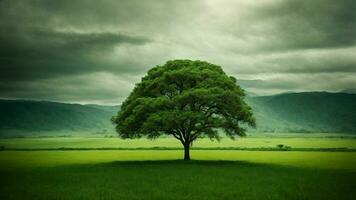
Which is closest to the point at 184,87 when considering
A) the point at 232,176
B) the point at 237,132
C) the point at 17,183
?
the point at 237,132

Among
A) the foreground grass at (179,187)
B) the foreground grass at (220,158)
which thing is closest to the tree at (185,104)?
the foreground grass at (220,158)

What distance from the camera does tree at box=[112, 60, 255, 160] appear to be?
174 ft

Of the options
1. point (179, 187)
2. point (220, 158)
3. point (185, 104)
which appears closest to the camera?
point (179, 187)

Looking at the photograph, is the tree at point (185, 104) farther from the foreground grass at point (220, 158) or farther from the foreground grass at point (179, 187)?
the foreground grass at point (179, 187)

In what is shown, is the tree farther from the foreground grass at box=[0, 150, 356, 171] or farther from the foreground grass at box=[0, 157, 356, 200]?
the foreground grass at box=[0, 157, 356, 200]

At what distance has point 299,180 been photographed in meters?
33.9

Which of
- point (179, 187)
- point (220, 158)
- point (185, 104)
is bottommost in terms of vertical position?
point (220, 158)

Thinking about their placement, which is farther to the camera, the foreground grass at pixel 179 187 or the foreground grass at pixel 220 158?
the foreground grass at pixel 220 158

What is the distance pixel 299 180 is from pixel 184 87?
28.4 m

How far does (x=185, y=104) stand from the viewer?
5575 cm

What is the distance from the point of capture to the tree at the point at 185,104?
2085 inches

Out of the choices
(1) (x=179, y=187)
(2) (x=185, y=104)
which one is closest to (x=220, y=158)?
(2) (x=185, y=104)

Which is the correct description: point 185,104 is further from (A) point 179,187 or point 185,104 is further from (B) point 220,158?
(A) point 179,187

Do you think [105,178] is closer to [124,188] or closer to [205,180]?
[124,188]
